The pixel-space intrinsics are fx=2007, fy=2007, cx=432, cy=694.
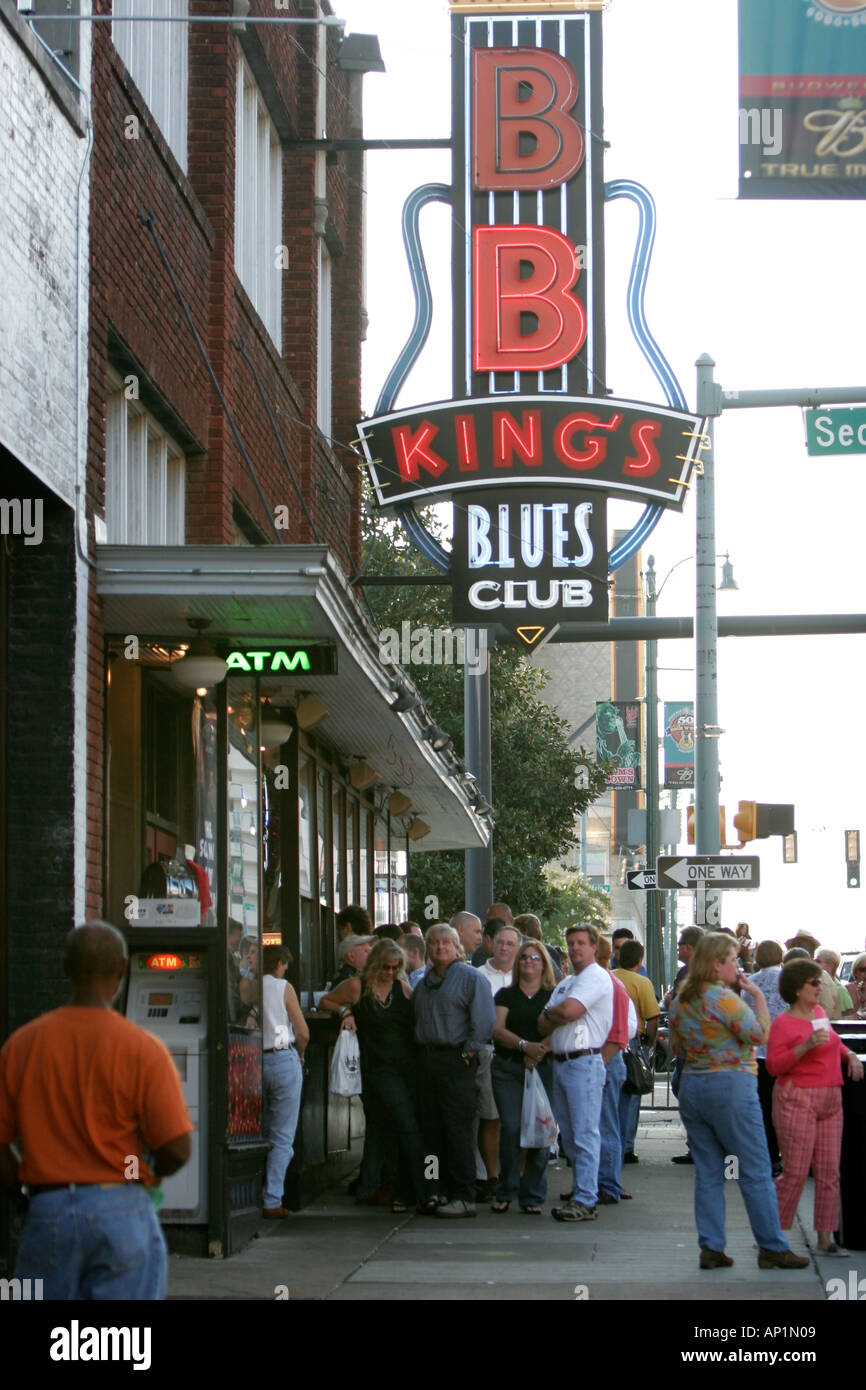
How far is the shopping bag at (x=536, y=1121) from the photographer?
13.1 m

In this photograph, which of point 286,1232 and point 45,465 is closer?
point 45,465

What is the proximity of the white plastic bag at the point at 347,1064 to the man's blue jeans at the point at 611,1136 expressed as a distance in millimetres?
1737

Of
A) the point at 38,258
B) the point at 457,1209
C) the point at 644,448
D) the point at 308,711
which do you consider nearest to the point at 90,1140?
the point at 38,258

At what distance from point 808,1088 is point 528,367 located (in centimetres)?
1064

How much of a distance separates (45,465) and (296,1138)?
535 centimetres

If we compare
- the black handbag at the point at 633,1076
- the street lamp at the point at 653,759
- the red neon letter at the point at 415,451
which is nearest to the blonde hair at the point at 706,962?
the black handbag at the point at 633,1076

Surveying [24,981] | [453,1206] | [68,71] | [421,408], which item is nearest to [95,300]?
[68,71]

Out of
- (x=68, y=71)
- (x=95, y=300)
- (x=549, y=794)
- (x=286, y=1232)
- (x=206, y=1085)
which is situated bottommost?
(x=286, y=1232)

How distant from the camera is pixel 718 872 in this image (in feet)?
63.2

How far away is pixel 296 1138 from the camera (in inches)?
531

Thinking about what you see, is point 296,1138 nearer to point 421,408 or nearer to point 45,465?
point 45,465

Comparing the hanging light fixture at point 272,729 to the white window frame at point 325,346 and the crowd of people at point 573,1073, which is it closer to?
the crowd of people at point 573,1073

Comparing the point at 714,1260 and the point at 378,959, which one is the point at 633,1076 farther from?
the point at 714,1260
